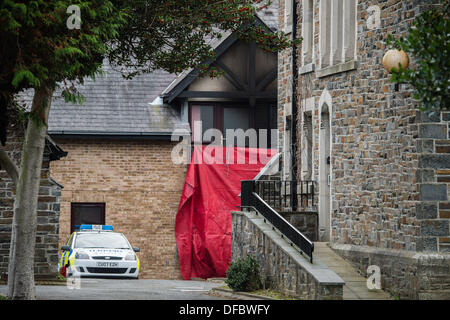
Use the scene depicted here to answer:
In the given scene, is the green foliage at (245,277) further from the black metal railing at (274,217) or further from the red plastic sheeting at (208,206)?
the red plastic sheeting at (208,206)

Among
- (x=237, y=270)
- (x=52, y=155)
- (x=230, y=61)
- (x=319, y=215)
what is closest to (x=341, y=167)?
(x=319, y=215)

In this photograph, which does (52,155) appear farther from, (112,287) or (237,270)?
(237,270)

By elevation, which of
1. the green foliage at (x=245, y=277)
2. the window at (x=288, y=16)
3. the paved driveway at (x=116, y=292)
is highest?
the window at (x=288, y=16)

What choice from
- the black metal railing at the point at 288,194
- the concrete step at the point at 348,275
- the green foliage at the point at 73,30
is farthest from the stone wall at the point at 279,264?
the green foliage at the point at 73,30

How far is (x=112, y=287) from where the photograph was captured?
2086 centimetres

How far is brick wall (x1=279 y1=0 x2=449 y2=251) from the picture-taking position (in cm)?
1705

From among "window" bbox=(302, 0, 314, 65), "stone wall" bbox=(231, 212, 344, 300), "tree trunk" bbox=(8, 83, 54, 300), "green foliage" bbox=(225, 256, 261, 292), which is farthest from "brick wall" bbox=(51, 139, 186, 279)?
"tree trunk" bbox=(8, 83, 54, 300)

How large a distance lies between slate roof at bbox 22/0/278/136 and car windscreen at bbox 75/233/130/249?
4.96m

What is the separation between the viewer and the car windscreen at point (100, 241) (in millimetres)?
24891

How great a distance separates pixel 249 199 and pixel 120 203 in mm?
8547

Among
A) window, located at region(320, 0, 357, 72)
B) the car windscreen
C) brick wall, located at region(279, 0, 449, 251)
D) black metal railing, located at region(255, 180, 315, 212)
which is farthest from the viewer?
the car windscreen

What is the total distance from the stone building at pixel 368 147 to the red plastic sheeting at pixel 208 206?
546 centimetres

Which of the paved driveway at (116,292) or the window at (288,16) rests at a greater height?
the window at (288,16)

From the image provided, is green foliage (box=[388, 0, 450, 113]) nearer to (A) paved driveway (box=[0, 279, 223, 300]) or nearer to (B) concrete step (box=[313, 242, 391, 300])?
(B) concrete step (box=[313, 242, 391, 300])
